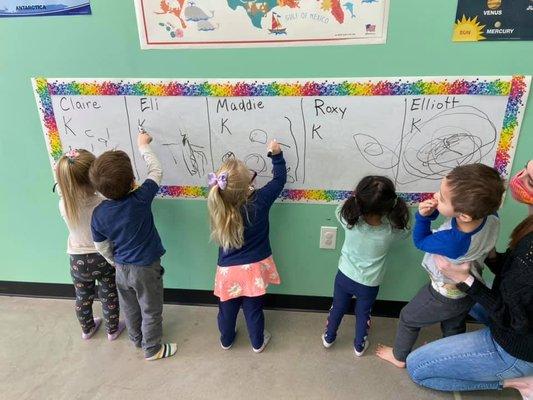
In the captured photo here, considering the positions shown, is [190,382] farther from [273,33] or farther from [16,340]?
[273,33]

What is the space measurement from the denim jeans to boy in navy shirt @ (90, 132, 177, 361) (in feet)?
3.87

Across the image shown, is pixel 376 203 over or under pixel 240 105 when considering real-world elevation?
under

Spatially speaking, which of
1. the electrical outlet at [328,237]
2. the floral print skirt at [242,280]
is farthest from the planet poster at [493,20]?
the floral print skirt at [242,280]

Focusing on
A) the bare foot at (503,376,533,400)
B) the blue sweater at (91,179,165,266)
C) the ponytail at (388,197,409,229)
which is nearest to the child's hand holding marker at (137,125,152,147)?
the blue sweater at (91,179,165,266)

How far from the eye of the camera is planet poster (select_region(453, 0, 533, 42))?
54.9 inches

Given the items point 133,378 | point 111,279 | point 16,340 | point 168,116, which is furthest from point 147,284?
point 16,340

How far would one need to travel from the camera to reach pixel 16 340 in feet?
6.73

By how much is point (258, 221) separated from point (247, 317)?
0.51m

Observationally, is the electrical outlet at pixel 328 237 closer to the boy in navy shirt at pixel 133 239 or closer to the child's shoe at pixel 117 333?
the boy in navy shirt at pixel 133 239

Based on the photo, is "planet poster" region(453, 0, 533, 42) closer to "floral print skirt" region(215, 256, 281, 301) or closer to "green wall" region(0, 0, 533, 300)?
"green wall" region(0, 0, 533, 300)

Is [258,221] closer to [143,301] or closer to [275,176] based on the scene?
[275,176]

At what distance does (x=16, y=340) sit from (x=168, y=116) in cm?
146

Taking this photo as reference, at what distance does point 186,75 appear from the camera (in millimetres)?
1656

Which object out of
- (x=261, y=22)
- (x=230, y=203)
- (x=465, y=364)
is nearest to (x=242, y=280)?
(x=230, y=203)
